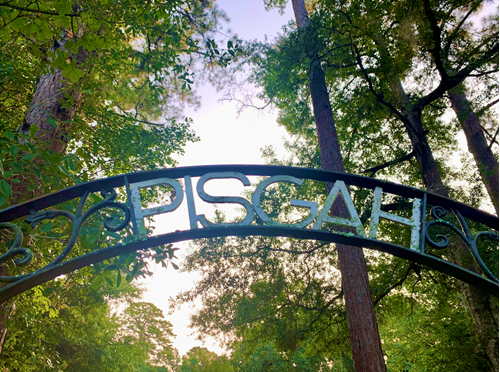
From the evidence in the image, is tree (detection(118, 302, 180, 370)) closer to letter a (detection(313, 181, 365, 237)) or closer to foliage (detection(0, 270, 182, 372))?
foliage (detection(0, 270, 182, 372))

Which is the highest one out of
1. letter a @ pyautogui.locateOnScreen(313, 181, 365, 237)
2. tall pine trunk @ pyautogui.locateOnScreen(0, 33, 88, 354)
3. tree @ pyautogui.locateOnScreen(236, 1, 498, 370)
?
tree @ pyautogui.locateOnScreen(236, 1, 498, 370)

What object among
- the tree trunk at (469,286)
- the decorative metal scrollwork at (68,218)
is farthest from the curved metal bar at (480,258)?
A: the tree trunk at (469,286)

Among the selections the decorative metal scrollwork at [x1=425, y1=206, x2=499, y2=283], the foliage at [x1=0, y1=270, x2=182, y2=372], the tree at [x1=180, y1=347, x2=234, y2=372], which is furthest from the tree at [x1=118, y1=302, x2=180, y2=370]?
the decorative metal scrollwork at [x1=425, y1=206, x2=499, y2=283]

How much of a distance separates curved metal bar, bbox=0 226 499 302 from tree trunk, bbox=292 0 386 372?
2804 millimetres

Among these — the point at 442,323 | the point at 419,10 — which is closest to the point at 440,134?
the point at 419,10

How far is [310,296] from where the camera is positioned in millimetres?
8984

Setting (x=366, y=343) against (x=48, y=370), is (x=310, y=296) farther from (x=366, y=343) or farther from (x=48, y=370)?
(x=48, y=370)

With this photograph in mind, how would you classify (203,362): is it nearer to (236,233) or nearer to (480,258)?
(236,233)

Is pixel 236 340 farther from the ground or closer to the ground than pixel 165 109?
closer to the ground

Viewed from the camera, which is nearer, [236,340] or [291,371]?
[236,340]

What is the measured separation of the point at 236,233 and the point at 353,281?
3655mm

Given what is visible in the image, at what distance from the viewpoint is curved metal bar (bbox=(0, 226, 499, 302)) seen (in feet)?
6.64

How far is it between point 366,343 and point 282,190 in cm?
530

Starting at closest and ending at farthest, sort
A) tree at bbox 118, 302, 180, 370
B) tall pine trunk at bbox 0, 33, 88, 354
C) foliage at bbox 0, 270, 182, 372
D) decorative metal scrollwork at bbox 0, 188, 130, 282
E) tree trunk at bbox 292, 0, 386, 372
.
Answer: decorative metal scrollwork at bbox 0, 188, 130, 282 < tall pine trunk at bbox 0, 33, 88, 354 < tree trunk at bbox 292, 0, 386, 372 < foliage at bbox 0, 270, 182, 372 < tree at bbox 118, 302, 180, 370
